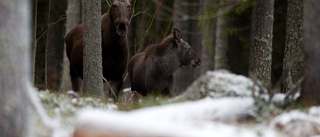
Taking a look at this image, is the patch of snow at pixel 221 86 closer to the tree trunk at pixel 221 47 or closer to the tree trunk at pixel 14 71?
the tree trunk at pixel 14 71

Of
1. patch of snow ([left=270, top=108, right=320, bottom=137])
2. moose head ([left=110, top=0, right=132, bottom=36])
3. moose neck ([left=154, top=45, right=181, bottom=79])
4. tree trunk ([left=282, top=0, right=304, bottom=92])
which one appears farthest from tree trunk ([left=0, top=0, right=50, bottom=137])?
tree trunk ([left=282, top=0, right=304, bottom=92])

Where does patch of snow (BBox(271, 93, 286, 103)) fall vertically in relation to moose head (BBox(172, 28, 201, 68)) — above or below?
below

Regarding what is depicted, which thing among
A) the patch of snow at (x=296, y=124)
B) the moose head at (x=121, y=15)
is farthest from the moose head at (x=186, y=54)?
the patch of snow at (x=296, y=124)

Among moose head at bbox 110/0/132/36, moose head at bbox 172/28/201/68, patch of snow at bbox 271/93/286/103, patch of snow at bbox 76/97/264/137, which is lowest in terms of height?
patch of snow at bbox 271/93/286/103

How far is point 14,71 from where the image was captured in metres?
5.09

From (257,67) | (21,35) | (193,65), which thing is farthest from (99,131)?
(193,65)

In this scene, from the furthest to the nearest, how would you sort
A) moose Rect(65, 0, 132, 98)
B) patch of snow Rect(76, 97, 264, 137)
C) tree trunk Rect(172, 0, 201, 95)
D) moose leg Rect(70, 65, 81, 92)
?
1. tree trunk Rect(172, 0, 201, 95)
2. moose leg Rect(70, 65, 81, 92)
3. moose Rect(65, 0, 132, 98)
4. patch of snow Rect(76, 97, 264, 137)

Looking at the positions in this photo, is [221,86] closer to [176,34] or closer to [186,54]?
[176,34]

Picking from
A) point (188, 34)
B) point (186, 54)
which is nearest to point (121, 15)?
point (186, 54)

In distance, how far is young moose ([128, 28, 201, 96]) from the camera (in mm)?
12320

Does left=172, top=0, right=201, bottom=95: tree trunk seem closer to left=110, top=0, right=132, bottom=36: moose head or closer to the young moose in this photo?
the young moose

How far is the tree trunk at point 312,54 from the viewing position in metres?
7.19

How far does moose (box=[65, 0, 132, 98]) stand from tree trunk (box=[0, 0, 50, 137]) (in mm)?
6705

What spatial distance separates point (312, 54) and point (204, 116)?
230 cm
